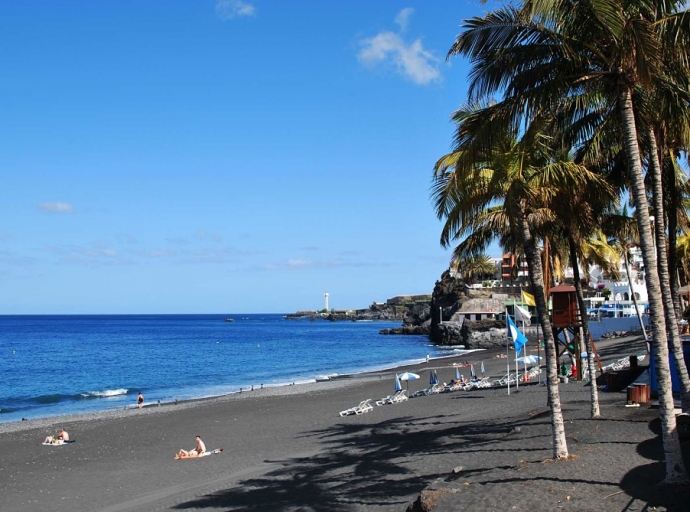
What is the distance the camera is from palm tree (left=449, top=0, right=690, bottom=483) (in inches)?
362

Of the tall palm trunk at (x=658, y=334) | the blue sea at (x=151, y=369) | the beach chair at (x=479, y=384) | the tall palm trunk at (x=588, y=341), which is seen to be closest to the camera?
the tall palm trunk at (x=658, y=334)

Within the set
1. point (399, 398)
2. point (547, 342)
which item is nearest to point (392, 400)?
point (399, 398)

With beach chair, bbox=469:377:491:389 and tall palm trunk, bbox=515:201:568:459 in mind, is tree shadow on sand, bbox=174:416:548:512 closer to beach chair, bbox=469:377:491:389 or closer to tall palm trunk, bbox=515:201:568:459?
tall palm trunk, bbox=515:201:568:459

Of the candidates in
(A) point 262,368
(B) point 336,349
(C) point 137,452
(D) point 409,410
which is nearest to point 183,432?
(C) point 137,452

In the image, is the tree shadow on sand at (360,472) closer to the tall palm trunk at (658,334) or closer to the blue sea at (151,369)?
the tall palm trunk at (658,334)

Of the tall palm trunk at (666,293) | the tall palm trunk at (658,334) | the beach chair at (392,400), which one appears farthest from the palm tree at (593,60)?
the beach chair at (392,400)

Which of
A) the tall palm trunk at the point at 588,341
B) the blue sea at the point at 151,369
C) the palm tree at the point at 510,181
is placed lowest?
the blue sea at the point at 151,369

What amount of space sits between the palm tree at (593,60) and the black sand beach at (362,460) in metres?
2.11

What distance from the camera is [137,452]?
22.3m

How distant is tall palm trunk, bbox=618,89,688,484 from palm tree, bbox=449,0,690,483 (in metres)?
0.01

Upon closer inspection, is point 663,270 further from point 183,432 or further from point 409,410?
point 183,432

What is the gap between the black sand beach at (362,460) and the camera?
10.5 metres

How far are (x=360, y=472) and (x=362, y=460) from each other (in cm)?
151

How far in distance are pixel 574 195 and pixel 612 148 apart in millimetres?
3924
